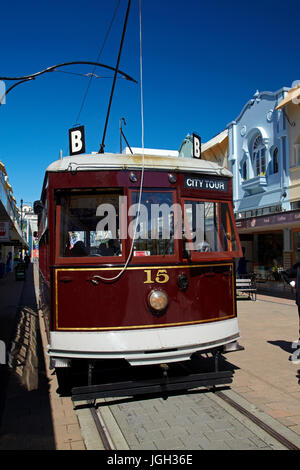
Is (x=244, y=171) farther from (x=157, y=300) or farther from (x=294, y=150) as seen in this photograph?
(x=157, y=300)

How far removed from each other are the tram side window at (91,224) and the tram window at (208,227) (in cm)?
87

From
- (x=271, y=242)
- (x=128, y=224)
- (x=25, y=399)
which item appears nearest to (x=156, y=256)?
(x=128, y=224)

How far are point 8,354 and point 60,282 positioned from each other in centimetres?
376

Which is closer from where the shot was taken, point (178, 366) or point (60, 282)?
point (60, 282)

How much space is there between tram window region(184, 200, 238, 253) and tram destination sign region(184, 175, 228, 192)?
0.61ft

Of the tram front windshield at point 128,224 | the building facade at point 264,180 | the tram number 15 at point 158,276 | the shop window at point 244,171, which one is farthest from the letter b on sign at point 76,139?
the shop window at point 244,171

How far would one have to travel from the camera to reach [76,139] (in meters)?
9.50

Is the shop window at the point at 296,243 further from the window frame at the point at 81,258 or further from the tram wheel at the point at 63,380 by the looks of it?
the window frame at the point at 81,258

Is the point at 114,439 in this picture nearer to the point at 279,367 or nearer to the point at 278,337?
the point at 279,367

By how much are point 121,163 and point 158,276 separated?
140 cm

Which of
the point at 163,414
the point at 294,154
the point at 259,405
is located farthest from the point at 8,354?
the point at 294,154

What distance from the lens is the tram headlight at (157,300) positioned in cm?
428
